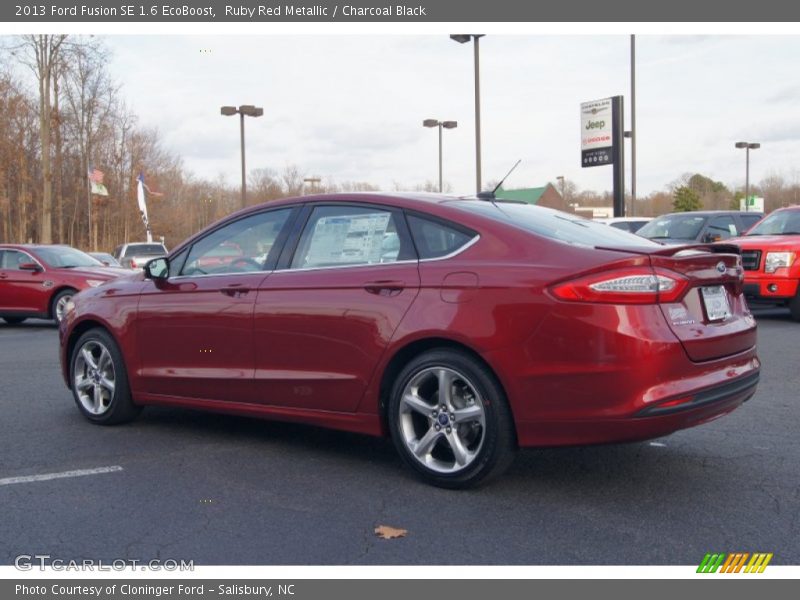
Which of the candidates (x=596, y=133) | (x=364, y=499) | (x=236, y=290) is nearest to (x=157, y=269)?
(x=236, y=290)

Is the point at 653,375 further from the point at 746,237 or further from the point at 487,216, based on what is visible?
the point at 746,237

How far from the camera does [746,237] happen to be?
537 inches

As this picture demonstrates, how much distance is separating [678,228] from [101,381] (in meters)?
12.0

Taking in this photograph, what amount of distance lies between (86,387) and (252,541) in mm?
3149

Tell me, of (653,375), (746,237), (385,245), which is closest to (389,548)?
(653,375)

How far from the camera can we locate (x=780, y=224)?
13.7 metres

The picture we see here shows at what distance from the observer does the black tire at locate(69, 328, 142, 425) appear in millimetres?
6355

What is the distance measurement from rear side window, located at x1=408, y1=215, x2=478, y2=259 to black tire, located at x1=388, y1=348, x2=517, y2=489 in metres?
0.56

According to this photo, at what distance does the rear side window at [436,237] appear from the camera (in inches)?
188

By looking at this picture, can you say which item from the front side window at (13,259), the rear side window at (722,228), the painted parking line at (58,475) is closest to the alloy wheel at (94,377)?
the painted parking line at (58,475)

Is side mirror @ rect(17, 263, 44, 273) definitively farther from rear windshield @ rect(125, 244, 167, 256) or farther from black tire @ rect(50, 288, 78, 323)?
rear windshield @ rect(125, 244, 167, 256)

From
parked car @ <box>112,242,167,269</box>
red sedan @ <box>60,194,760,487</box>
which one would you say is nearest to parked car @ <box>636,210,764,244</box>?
red sedan @ <box>60,194,760,487</box>

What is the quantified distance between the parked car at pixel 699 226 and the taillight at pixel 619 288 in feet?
37.9

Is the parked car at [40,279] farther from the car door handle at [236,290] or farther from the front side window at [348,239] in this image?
the front side window at [348,239]
